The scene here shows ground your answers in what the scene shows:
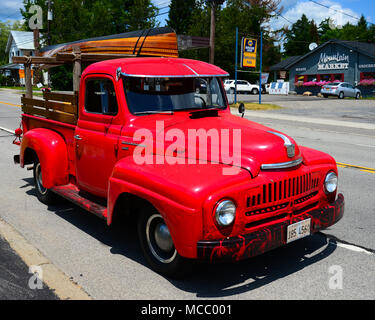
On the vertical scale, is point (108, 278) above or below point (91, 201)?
below

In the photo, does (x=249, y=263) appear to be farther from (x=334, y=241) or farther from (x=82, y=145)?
(x=82, y=145)

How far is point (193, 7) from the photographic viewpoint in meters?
73.9

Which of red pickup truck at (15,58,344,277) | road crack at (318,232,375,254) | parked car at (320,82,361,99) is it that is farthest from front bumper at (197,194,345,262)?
parked car at (320,82,361,99)

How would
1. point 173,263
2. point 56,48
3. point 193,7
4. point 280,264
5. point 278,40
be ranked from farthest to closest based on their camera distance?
point 278,40, point 193,7, point 56,48, point 280,264, point 173,263

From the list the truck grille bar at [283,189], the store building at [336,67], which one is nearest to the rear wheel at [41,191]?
the truck grille bar at [283,189]

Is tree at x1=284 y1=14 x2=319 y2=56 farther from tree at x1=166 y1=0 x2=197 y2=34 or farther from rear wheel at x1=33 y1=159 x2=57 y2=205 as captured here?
rear wheel at x1=33 y1=159 x2=57 y2=205

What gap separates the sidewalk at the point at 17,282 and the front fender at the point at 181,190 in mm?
1137

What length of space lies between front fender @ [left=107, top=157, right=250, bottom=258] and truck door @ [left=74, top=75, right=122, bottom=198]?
849 mm

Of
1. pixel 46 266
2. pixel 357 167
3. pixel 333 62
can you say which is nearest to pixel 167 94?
pixel 46 266

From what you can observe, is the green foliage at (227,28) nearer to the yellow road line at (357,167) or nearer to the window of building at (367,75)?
the window of building at (367,75)

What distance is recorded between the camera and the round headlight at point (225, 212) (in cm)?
340

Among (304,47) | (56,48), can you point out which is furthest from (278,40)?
(56,48)
